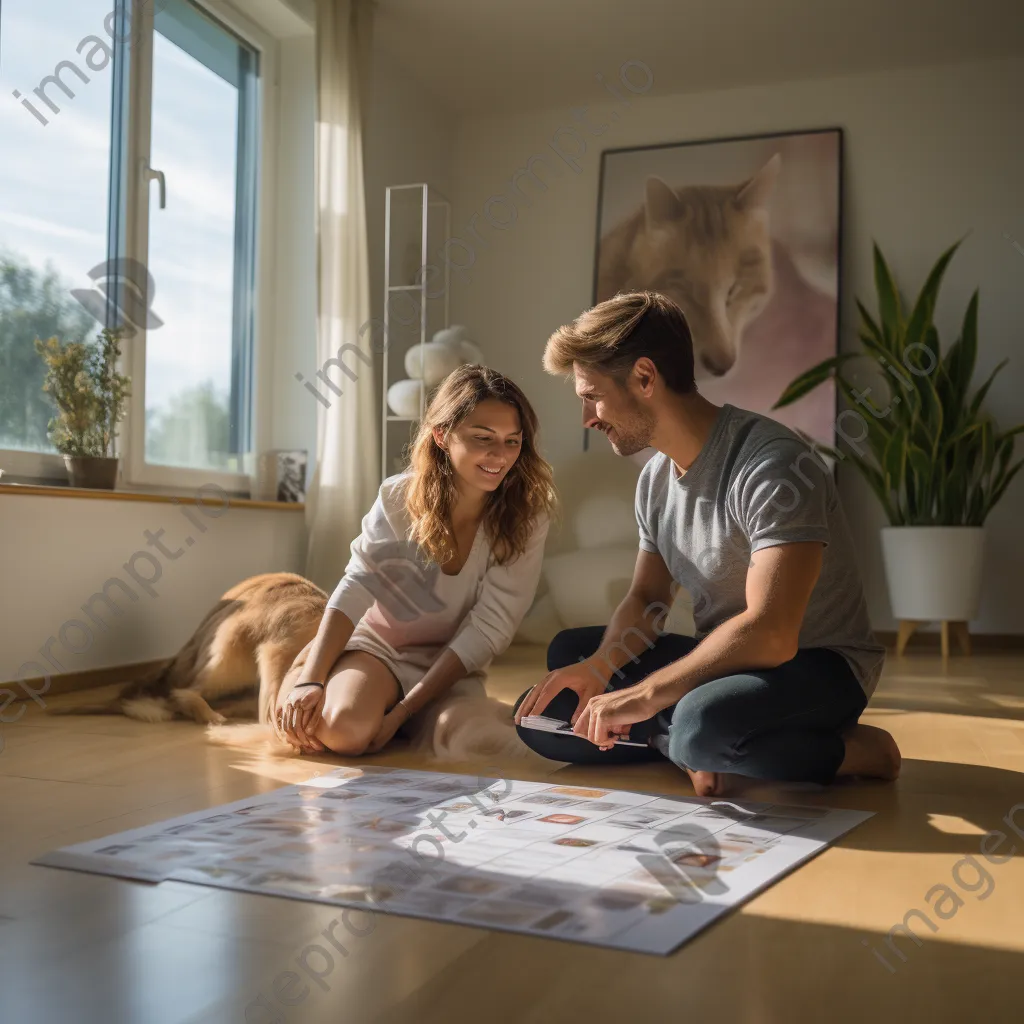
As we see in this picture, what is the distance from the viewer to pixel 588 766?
204 centimetres

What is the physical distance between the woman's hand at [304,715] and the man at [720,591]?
463mm

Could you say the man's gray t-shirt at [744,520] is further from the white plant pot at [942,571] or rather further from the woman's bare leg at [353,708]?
the white plant pot at [942,571]

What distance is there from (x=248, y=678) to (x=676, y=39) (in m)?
3.16

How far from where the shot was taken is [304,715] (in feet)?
6.81

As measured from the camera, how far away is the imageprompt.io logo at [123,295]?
126 inches

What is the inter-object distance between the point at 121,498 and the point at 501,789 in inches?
67.3

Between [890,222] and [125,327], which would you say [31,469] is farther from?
[890,222]

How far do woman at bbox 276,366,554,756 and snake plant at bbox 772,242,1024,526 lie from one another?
234cm

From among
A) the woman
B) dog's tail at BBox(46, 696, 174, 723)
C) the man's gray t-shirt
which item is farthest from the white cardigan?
dog's tail at BBox(46, 696, 174, 723)

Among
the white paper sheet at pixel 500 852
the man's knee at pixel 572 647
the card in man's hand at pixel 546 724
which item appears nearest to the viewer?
the white paper sheet at pixel 500 852

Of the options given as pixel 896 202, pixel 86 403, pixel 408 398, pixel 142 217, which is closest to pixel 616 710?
pixel 86 403

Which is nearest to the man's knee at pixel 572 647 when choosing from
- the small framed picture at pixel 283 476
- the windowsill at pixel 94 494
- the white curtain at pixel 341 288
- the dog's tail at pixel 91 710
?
the dog's tail at pixel 91 710

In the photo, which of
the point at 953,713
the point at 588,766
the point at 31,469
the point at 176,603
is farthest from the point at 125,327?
the point at 953,713

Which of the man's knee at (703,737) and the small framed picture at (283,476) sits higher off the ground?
the small framed picture at (283,476)
